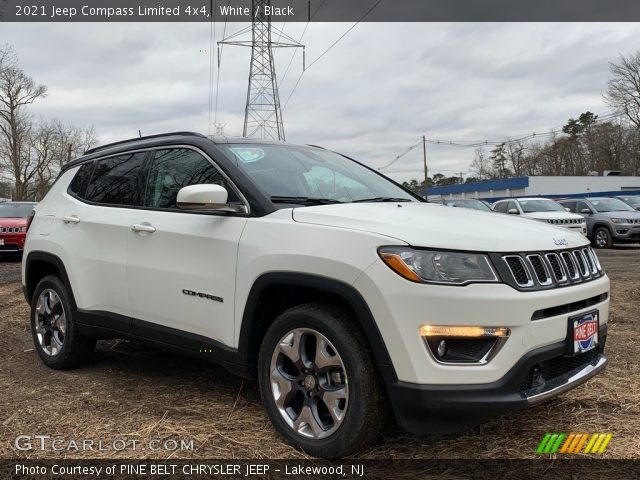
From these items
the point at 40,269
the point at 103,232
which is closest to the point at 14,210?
the point at 40,269

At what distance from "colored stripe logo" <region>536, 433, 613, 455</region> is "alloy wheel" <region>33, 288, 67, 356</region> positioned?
352 cm

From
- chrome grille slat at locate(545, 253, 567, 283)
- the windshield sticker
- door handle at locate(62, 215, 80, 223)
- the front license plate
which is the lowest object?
the front license plate

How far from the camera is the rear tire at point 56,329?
4.41m

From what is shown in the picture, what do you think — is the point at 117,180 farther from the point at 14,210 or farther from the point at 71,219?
the point at 14,210

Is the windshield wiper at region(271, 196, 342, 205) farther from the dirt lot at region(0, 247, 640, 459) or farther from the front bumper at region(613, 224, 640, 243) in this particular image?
the front bumper at region(613, 224, 640, 243)

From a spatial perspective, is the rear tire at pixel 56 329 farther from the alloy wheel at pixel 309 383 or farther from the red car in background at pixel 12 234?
the red car in background at pixel 12 234

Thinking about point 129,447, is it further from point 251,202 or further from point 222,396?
point 251,202

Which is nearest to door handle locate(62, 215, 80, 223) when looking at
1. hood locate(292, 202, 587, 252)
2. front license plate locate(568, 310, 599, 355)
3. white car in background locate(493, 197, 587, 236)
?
hood locate(292, 202, 587, 252)

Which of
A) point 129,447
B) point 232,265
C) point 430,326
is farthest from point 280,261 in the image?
→ point 129,447

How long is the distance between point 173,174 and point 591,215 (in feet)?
52.2

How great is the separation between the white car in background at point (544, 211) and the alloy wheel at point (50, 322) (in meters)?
12.4

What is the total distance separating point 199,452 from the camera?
3.04m

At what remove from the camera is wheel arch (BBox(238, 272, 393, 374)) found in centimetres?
264

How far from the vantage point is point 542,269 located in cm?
274
